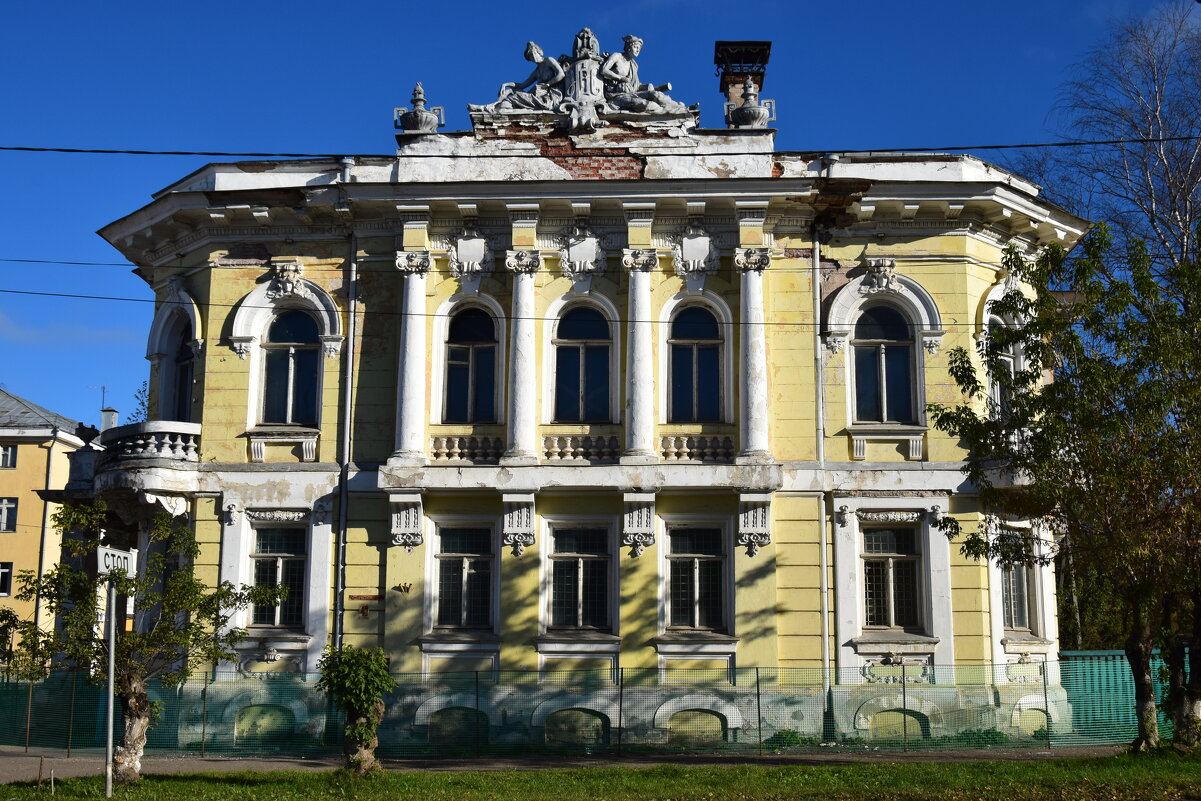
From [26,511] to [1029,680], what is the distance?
3982 cm

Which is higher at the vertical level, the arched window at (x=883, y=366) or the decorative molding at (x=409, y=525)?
the arched window at (x=883, y=366)

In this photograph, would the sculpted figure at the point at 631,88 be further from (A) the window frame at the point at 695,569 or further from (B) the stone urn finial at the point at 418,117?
(A) the window frame at the point at 695,569

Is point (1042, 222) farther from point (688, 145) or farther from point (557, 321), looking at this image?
point (557, 321)

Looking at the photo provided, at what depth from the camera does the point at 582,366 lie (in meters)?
20.7

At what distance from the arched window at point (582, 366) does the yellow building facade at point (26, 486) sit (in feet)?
106

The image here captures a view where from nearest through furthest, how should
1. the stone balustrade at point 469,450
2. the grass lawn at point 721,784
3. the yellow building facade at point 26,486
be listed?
the grass lawn at point 721,784 < the stone balustrade at point 469,450 < the yellow building facade at point 26,486

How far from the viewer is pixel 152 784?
1477cm

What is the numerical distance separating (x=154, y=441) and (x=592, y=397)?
275 inches

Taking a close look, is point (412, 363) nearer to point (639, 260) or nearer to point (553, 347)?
point (553, 347)

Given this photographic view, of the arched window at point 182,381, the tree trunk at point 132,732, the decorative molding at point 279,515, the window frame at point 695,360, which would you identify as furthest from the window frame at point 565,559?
the arched window at point 182,381

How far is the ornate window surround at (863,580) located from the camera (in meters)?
19.5

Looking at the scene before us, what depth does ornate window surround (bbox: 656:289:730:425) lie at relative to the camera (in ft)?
66.4

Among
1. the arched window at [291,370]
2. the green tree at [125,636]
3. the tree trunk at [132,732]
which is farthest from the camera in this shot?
the arched window at [291,370]

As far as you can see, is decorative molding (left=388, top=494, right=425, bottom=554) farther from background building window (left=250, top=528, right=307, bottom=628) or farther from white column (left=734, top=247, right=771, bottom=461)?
white column (left=734, top=247, right=771, bottom=461)
